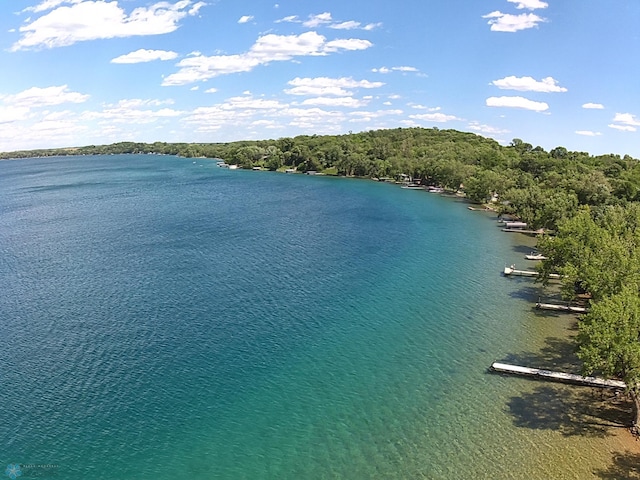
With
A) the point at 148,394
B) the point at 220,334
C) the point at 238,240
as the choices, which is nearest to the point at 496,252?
the point at 238,240

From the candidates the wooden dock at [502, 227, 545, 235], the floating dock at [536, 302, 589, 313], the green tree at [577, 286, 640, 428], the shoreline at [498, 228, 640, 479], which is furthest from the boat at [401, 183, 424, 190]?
the green tree at [577, 286, 640, 428]

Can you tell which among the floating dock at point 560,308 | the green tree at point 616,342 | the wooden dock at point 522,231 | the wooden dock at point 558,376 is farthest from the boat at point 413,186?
the green tree at point 616,342

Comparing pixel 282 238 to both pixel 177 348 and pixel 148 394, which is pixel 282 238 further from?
pixel 148 394

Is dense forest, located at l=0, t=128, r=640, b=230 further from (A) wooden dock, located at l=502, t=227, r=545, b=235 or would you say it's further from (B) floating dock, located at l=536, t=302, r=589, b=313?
(B) floating dock, located at l=536, t=302, r=589, b=313

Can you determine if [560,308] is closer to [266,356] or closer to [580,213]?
[580,213]

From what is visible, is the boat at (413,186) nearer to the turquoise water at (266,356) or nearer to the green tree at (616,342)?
the turquoise water at (266,356)

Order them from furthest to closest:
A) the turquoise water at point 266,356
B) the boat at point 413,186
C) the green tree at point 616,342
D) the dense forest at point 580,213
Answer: the boat at point 413,186 → the dense forest at point 580,213 → the turquoise water at point 266,356 → the green tree at point 616,342
